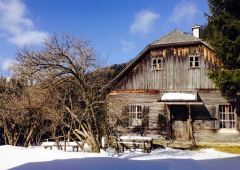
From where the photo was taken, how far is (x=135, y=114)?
1488cm

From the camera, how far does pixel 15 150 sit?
8227 mm

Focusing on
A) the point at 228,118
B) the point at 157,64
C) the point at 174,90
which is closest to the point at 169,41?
the point at 157,64

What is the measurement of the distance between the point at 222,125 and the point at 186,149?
327cm

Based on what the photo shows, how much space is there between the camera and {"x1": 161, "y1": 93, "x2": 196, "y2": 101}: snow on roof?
12648 millimetres

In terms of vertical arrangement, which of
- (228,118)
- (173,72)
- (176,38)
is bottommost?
(228,118)

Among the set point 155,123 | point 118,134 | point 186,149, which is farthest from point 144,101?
point 186,149

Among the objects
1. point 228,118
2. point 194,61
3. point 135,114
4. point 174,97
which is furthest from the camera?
point 135,114

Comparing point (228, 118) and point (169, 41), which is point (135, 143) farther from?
point (169, 41)

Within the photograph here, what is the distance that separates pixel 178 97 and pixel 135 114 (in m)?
3.69

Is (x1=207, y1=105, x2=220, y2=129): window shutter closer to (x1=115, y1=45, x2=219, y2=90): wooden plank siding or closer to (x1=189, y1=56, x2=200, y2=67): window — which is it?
(x1=115, y1=45, x2=219, y2=90): wooden plank siding

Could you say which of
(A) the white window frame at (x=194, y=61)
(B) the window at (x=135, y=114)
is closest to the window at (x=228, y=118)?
(A) the white window frame at (x=194, y=61)

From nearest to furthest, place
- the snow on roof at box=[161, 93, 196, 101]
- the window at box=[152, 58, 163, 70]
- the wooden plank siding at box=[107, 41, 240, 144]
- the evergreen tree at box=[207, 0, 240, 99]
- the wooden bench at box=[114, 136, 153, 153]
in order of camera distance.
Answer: the evergreen tree at box=[207, 0, 240, 99], the wooden bench at box=[114, 136, 153, 153], the snow on roof at box=[161, 93, 196, 101], the wooden plank siding at box=[107, 41, 240, 144], the window at box=[152, 58, 163, 70]

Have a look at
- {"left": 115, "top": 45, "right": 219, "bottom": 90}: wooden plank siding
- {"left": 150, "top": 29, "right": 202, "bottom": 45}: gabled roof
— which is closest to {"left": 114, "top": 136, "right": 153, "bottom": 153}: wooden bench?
{"left": 115, "top": 45, "right": 219, "bottom": 90}: wooden plank siding

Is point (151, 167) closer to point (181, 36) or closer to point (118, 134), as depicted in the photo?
point (118, 134)
